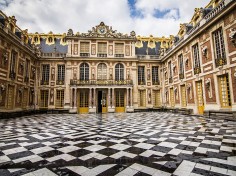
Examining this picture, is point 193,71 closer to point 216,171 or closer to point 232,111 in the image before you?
point 232,111

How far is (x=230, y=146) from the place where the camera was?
→ 3518 mm

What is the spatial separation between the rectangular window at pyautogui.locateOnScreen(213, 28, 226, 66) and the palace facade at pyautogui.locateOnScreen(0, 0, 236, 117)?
122 centimetres

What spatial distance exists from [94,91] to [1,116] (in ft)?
30.5

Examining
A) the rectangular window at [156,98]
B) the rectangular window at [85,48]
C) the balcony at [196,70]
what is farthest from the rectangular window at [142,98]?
the rectangular window at [85,48]

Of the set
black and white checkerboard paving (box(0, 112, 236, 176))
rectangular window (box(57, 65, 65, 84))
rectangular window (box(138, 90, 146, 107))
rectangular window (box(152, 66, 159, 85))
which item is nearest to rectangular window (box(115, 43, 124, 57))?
rectangular window (box(152, 66, 159, 85))

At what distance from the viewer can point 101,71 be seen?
1927cm

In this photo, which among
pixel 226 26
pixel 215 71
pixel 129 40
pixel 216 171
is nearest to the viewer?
pixel 216 171

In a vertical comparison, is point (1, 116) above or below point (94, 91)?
below

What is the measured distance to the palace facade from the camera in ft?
41.1

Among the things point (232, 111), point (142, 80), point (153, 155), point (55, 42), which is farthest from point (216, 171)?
point (55, 42)

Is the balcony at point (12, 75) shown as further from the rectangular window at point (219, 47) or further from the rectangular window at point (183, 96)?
the rectangular window at point (219, 47)

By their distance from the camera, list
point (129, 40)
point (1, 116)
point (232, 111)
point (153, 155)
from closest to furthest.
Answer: point (153, 155)
point (232, 111)
point (1, 116)
point (129, 40)

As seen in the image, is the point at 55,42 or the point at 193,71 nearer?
the point at 193,71

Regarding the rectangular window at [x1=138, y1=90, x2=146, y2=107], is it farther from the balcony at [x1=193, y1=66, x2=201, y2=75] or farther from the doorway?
the balcony at [x1=193, y1=66, x2=201, y2=75]
